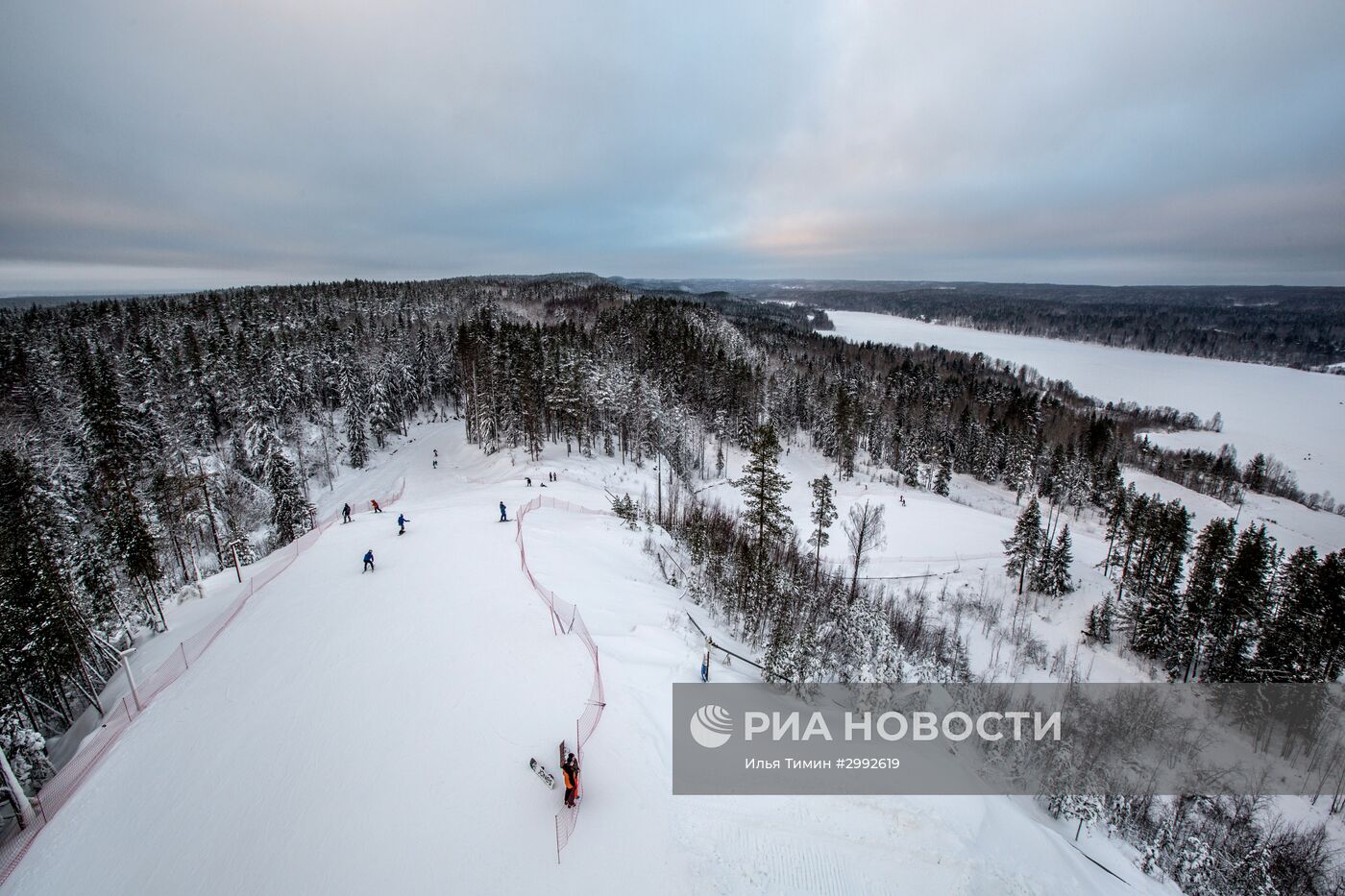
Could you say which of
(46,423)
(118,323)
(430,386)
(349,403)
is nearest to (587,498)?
(349,403)

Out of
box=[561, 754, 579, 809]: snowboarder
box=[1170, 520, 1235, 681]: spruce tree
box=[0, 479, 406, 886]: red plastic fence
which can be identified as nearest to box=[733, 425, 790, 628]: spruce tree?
box=[561, 754, 579, 809]: snowboarder

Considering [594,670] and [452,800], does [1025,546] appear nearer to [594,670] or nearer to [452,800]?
[594,670]

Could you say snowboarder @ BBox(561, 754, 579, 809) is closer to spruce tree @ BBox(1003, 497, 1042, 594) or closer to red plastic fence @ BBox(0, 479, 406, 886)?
red plastic fence @ BBox(0, 479, 406, 886)

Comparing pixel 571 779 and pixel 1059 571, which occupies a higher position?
pixel 571 779

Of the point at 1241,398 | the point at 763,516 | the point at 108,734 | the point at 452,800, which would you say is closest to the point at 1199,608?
the point at 763,516

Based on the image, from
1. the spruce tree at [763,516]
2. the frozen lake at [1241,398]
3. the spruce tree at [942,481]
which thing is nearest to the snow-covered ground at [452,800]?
the spruce tree at [763,516]
